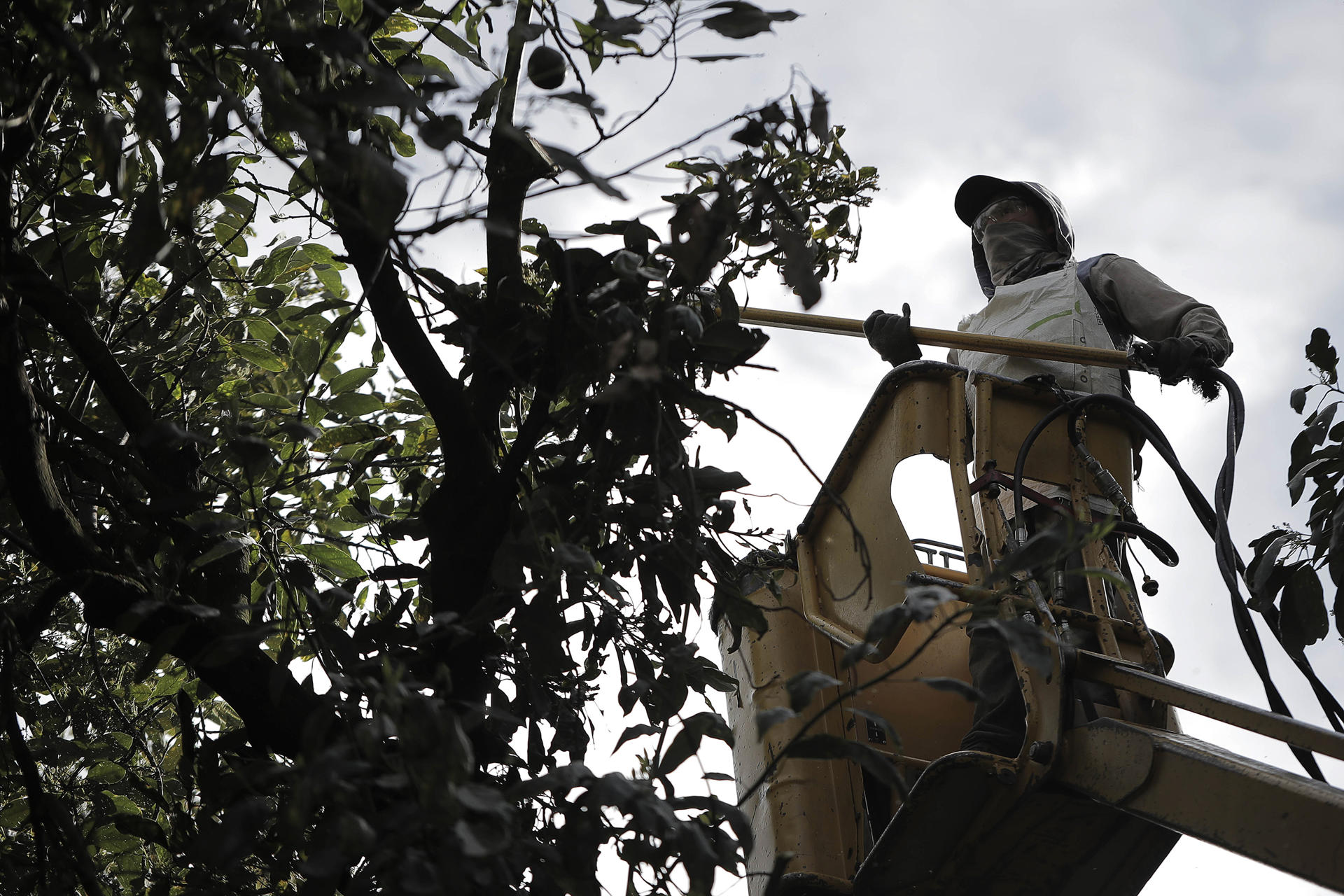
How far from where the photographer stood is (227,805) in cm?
183

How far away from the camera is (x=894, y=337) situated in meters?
3.73

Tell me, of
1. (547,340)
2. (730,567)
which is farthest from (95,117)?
(730,567)

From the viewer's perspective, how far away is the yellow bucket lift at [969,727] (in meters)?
2.23

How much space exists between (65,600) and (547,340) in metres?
2.17

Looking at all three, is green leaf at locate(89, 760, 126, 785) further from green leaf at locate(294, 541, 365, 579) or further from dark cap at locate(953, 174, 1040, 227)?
dark cap at locate(953, 174, 1040, 227)

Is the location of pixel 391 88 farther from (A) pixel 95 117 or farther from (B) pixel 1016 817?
(B) pixel 1016 817

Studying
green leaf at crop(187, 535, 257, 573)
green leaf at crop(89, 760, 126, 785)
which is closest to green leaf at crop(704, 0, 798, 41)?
green leaf at crop(187, 535, 257, 573)

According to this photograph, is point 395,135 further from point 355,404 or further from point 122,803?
point 122,803

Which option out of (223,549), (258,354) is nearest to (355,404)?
(258,354)

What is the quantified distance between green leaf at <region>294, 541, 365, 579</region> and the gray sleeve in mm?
2489

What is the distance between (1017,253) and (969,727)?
1730 mm

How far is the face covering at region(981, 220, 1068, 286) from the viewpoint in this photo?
13.6ft

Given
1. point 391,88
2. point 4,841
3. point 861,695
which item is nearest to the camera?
point 391,88

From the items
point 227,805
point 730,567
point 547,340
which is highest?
point 547,340
